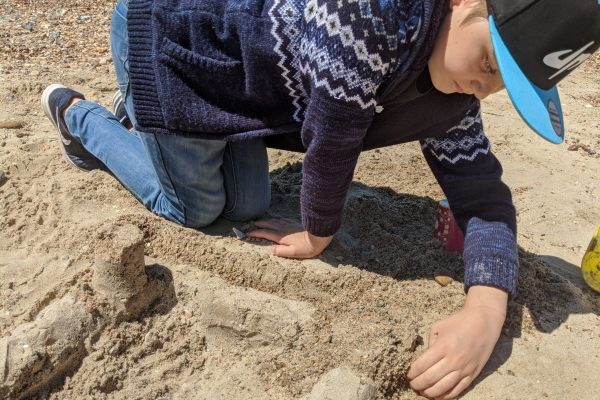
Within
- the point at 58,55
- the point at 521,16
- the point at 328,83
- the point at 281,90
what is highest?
the point at 521,16

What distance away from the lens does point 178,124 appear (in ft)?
7.47

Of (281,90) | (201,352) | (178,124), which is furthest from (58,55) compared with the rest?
(201,352)

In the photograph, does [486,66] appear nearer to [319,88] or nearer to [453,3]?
[453,3]

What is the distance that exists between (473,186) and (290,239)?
65cm

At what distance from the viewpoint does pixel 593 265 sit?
2389 mm

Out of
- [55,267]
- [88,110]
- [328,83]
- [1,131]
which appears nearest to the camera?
[328,83]

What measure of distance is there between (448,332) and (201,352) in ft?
2.41

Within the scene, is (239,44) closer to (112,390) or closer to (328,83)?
(328,83)

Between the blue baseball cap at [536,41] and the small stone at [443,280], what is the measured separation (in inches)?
30.0

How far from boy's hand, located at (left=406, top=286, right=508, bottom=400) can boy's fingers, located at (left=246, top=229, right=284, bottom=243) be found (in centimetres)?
68

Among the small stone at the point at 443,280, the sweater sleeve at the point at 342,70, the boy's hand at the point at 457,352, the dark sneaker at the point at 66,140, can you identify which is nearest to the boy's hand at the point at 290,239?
the sweater sleeve at the point at 342,70

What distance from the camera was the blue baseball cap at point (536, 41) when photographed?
157 centimetres

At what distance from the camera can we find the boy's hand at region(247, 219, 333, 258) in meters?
2.33

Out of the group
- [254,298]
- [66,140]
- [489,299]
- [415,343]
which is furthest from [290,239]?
[66,140]
